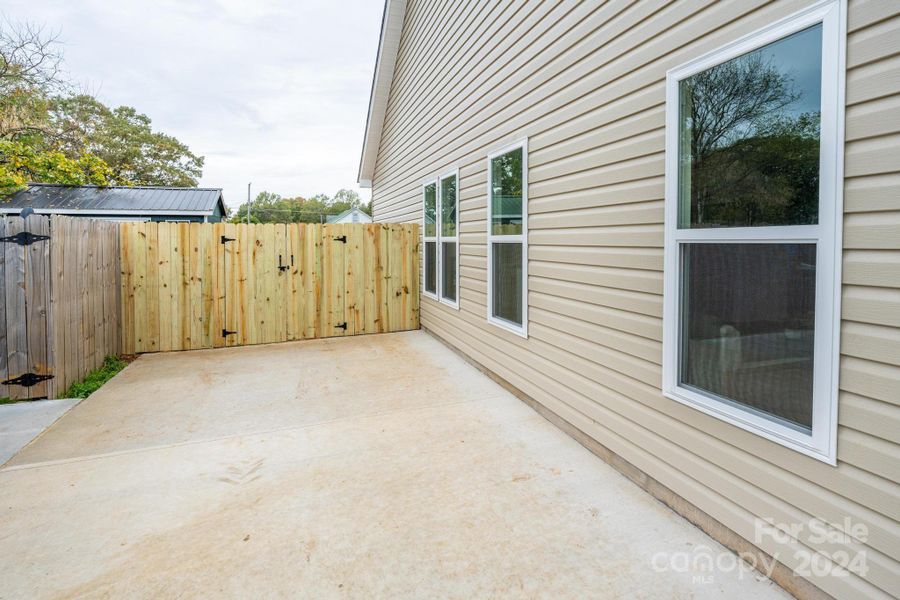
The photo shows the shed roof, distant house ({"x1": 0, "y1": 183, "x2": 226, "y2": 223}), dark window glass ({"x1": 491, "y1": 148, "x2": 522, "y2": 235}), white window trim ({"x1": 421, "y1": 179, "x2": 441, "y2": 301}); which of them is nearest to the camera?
dark window glass ({"x1": 491, "y1": 148, "x2": 522, "y2": 235})

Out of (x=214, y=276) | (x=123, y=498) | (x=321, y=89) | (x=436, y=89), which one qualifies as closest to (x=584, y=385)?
(x=123, y=498)

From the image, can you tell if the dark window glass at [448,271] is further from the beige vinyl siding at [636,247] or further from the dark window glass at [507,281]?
the dark window glass at [507,281]

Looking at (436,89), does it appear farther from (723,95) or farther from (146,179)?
(146,179)

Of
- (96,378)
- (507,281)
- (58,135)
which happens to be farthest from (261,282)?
(58,135)

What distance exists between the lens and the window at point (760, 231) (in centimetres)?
149

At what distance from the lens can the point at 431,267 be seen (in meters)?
6.36

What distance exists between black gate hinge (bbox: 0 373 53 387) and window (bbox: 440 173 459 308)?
3.80 meters

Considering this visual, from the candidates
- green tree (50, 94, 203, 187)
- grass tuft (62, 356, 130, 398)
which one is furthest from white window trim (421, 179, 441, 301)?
green tree (50, 94, 203, 187)

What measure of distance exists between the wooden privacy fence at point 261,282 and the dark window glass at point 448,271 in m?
1.13

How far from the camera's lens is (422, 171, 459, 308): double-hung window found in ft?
17.3

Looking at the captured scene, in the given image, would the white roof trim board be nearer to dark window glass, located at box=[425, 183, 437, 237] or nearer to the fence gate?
dark window glass, located at box=[425, 183, 437, 237]

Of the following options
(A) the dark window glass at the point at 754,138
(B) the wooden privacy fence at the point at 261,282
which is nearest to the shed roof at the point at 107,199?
(B) the wooden privacy fence at the point at 261,282

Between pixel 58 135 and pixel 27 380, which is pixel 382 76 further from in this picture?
pixel 58 135

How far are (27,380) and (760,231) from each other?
5.02 m
